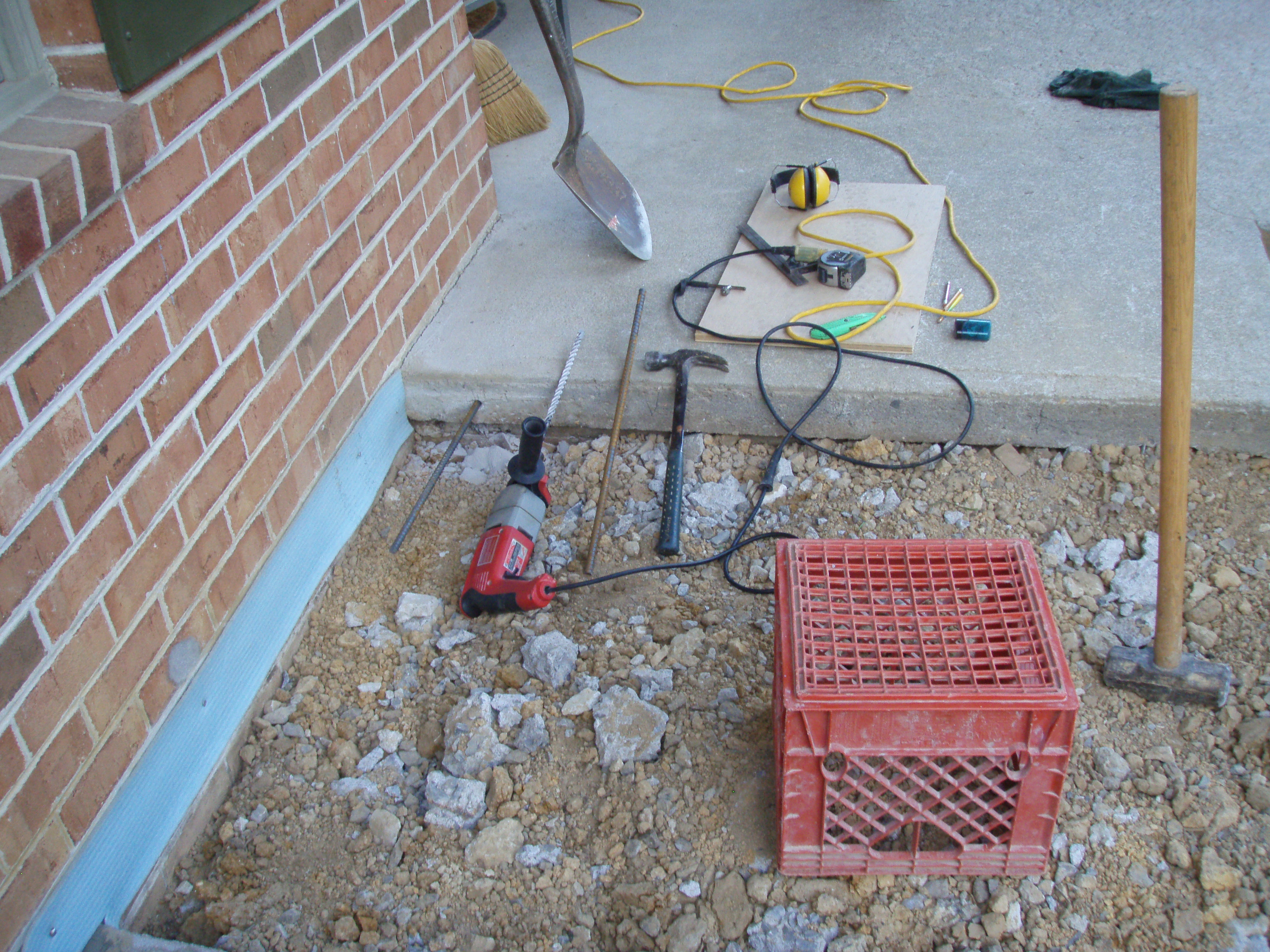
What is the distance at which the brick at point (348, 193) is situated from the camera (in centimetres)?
221

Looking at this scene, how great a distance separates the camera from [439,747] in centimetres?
192

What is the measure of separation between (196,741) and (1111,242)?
256cm

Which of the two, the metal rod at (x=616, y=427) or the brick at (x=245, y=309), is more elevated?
the brick at (x=245, y=309)

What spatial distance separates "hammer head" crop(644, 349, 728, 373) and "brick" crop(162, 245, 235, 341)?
1.02m

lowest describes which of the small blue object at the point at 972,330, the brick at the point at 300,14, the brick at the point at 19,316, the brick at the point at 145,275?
the small blue object at the point at 972,330

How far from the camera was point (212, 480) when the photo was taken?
1.86 metres

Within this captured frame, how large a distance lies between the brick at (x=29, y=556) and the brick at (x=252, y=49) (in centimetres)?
86

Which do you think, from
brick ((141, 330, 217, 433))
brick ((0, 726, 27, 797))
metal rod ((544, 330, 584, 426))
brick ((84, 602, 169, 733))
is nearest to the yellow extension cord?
metal rod ((544, 330, 584, 426))

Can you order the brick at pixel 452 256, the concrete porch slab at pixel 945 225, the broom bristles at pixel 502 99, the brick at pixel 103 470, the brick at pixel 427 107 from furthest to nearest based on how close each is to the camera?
the broom bristles at pixel 502 99 < the brick at pixel 452 256 < the brick at pixel 427 107 < the concrete porch slab at pixel 945 225 < the brick at pixel 103 470

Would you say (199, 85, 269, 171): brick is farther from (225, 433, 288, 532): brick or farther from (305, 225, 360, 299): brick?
(225, 433, 288, 532): brick

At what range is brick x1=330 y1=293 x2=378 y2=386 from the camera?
7.55 ft

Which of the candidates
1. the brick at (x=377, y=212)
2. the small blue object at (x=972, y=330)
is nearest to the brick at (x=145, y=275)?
the brick at (x=377, y=212)

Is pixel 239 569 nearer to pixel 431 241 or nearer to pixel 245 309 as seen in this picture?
pixel 245 309

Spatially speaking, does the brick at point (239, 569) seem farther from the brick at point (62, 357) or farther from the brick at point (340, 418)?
the brick at point (62, 357)
